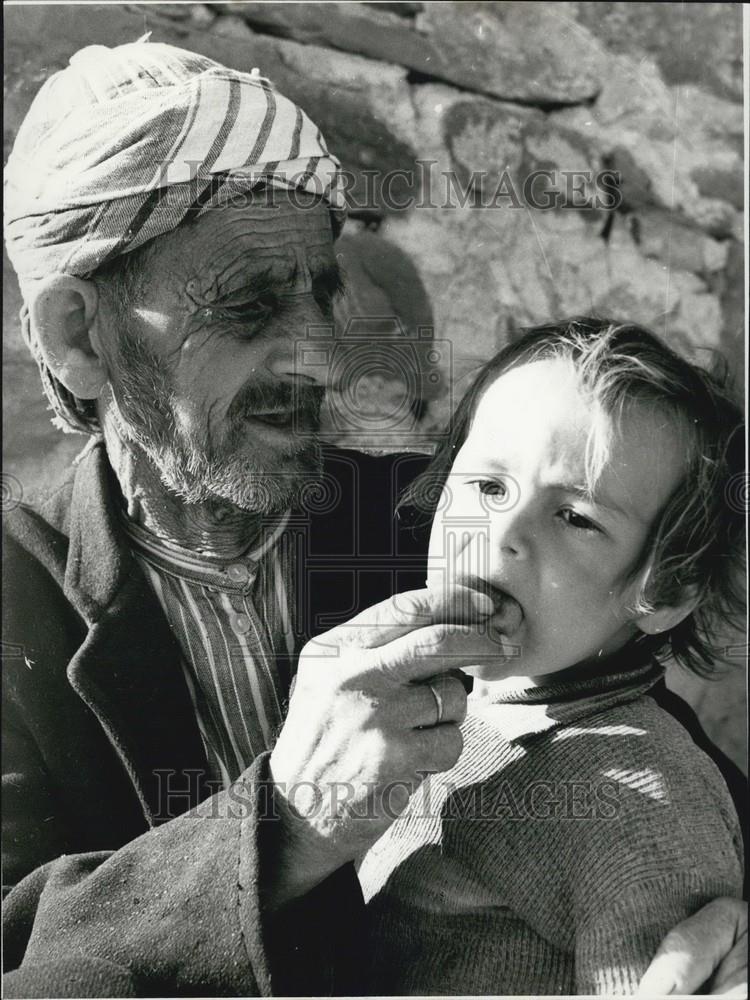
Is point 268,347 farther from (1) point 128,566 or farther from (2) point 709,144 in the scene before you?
(2) point 709,144

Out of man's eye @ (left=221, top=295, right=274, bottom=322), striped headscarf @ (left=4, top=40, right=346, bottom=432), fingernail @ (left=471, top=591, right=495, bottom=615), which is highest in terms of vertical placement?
striped headscarf @ (left=4, top=40, right=346, bottom=432)

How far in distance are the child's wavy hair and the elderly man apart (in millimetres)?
242

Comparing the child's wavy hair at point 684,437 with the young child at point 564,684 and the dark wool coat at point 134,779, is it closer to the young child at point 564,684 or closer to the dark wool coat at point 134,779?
the young child at point 564,684

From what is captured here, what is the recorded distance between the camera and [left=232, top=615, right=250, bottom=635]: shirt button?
5.53 ft

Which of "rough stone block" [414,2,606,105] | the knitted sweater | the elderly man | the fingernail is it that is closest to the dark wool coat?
the elderly man

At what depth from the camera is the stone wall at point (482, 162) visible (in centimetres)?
175

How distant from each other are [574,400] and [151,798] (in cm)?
86

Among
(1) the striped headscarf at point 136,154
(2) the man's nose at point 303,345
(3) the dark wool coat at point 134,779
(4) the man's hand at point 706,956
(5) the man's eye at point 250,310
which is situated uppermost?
(1) the striped headscarf at point 136,154

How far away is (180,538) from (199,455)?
0.15 meters

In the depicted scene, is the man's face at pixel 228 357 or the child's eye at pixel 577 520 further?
the man's face at pixel 228 357

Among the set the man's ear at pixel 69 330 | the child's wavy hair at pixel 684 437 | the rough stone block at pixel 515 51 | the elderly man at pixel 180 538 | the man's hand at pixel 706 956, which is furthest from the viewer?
the rough stone block at pixel 515 51

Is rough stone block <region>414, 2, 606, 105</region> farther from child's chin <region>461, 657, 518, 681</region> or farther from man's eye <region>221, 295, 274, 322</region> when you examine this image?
child's chin <region>461, 657, 518, 681</region>

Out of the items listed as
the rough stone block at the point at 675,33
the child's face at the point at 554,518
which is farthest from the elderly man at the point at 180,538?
the rough stone block at the point at 675,33

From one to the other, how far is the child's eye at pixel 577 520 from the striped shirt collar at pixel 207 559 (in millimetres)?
450
